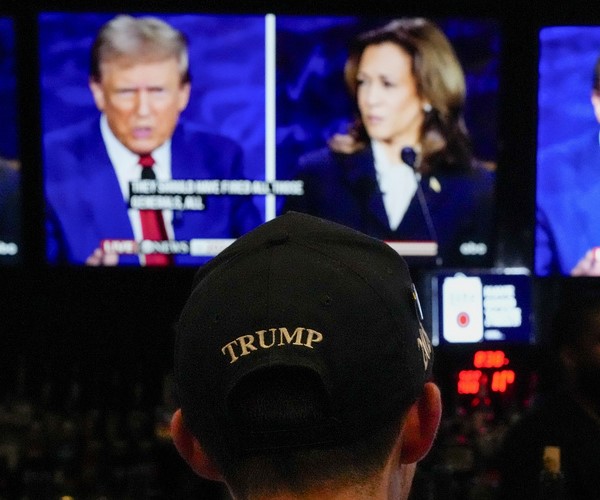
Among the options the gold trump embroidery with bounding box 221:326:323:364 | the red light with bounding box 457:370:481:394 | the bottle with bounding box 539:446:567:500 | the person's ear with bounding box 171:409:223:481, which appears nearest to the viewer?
the gold trump embroidery with bounding box 221:326:323:364

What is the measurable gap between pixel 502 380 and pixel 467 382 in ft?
0.49

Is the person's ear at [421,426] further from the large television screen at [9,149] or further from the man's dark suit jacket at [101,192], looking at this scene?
the large television screen at [9,149]

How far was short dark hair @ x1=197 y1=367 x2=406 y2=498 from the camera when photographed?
782 millimetres

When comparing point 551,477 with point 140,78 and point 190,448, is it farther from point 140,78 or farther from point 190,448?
point 190,448

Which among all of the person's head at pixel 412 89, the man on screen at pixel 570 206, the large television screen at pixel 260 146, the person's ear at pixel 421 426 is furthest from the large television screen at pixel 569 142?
the person's ear at pixel 421 426

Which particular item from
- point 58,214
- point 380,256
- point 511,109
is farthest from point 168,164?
point 380,256

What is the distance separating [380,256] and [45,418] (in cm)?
311

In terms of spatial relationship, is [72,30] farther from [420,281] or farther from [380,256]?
[380,256]

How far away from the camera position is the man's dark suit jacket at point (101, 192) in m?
3.55

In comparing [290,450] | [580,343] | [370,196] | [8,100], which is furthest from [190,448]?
[8,100]

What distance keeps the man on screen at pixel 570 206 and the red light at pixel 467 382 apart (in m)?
0.47

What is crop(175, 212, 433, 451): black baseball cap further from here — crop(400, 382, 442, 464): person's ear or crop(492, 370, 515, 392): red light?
crop(492, 370, 515, 392): red light

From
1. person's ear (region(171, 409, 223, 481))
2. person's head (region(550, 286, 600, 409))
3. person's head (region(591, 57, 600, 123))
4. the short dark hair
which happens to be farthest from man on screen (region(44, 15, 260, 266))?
the short dark hair

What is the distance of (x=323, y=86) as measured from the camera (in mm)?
3541
